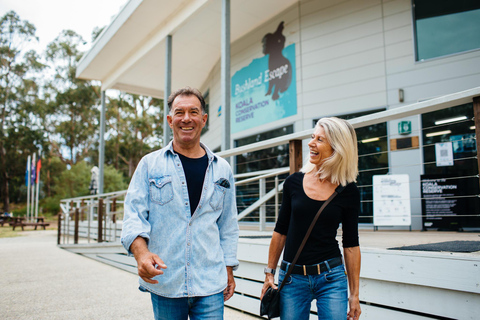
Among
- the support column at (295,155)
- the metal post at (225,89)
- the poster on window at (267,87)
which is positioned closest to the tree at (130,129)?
the poster on window at (267,87)

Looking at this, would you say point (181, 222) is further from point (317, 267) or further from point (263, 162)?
point (263, 162)

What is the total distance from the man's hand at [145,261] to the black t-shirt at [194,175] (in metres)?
0.31

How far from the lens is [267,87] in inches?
382

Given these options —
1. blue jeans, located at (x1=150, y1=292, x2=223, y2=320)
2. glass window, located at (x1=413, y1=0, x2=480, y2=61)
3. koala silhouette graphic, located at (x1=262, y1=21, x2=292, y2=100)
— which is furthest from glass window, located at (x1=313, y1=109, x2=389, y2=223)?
blue jeans, located at (x1=150, y1=292, x2=223, y2=320)

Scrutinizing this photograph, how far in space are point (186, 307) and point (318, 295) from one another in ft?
2.24

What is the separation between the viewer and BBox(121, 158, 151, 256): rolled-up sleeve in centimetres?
168

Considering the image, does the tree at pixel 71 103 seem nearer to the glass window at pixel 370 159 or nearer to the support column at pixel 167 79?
the support column at pixel 167 79

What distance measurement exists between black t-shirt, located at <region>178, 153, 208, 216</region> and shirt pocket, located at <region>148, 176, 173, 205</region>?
10 cm

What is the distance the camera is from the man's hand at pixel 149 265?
5.14ft

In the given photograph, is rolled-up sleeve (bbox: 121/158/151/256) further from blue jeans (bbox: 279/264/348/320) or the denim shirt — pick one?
blue jeans (bbox: 279/264/348/320)

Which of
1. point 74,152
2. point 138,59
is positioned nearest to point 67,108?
point 74,152

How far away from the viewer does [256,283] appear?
4.06 metres

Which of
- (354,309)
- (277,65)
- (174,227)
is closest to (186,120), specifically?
(174,227)

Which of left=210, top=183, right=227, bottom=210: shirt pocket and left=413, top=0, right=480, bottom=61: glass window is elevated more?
left=413, top=0, right=480, bottom=61: glass window
